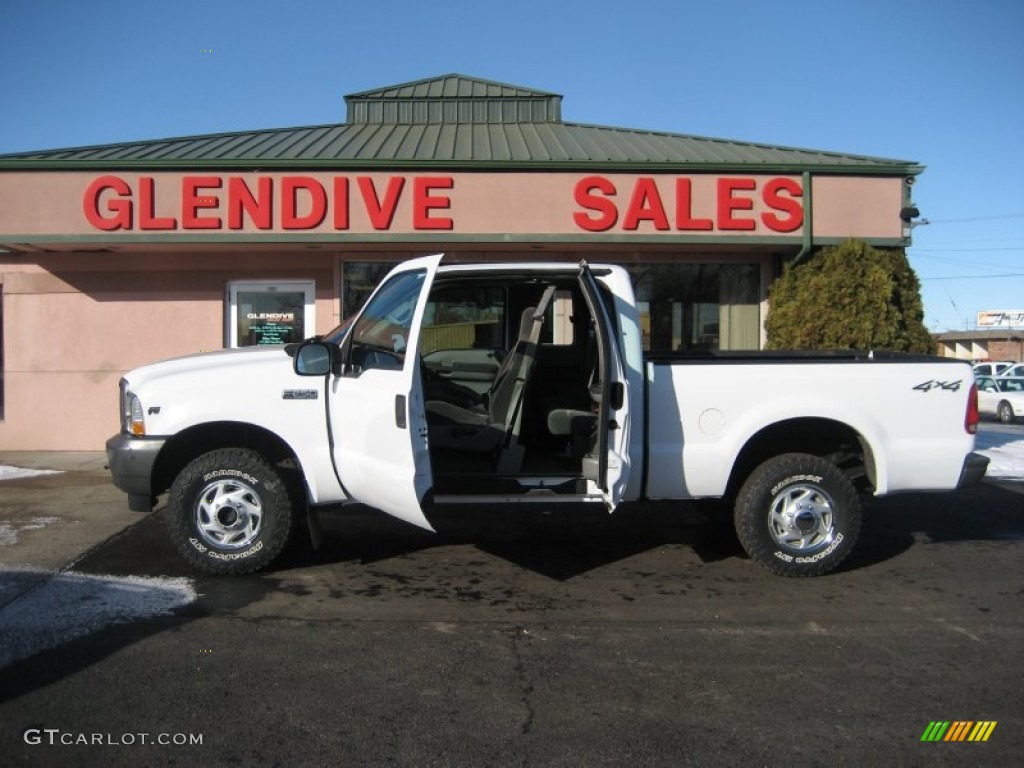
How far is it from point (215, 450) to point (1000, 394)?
23498 millimetres

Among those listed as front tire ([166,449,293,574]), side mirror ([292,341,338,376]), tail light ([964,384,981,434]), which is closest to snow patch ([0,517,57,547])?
front tire ([166,449,293,574])

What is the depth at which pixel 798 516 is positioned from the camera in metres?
5.66

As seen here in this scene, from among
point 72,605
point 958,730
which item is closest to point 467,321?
point 72,605

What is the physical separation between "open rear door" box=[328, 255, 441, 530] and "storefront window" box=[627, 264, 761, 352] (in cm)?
644

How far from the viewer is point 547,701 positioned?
3.84m

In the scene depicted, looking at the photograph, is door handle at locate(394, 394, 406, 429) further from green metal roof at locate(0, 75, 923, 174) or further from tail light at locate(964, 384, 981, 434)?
green metal roof at locate(0, 75, 923, 174)

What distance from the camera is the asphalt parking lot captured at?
11.3ft

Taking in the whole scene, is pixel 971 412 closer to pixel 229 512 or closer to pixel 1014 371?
pixel 229 512

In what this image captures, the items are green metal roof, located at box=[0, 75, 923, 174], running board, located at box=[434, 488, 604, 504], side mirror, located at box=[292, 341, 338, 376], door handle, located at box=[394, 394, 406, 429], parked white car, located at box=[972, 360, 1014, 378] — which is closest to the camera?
door handle, located at box=[394, 394, 406, 429]

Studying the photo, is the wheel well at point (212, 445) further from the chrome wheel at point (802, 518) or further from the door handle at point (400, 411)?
the chrome wheel at point (802, 518)

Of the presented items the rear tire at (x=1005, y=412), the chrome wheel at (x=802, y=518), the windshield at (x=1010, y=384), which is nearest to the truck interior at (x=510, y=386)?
the chrome wheel at (x=802, y=518)

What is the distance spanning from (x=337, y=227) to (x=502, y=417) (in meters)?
5.33

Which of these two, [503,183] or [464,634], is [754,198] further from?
[464,634]

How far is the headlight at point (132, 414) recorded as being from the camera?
18.1ft
